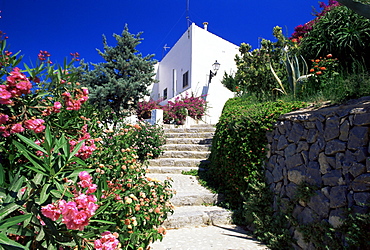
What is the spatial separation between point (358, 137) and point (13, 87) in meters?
3.13

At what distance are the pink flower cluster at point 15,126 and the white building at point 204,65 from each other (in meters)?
10.3

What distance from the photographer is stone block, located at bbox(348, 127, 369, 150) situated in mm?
2570

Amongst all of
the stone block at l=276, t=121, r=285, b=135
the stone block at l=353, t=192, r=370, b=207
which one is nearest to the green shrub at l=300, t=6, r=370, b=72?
the stone block at l=276, t=121, r=285, b=135

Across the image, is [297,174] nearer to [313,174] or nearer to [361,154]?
[313,174]

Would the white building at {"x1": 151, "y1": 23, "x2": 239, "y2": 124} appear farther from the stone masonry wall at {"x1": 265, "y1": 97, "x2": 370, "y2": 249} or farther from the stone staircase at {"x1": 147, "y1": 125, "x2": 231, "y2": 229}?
the stone masonry wall at {"x1": 265, "y1": 97, "x2": 370, "y2": 249}

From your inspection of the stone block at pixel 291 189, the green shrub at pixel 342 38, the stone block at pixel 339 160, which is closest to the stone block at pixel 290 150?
the stone block at pixel 291 189

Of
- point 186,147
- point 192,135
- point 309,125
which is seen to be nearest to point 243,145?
point 309,125

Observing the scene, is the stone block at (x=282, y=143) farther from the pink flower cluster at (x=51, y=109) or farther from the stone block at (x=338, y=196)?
A: the pink flower cluster at (x=51, y=109)

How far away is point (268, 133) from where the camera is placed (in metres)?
4.03

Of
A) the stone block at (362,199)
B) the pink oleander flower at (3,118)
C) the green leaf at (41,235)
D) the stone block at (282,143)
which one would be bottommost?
the stone block at (362,199)

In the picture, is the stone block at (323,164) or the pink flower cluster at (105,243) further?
the stone block at (323,164)

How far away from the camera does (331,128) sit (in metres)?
2.96

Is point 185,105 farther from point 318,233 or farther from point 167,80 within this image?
point 318,233

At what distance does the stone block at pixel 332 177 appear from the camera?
2.78 meters
